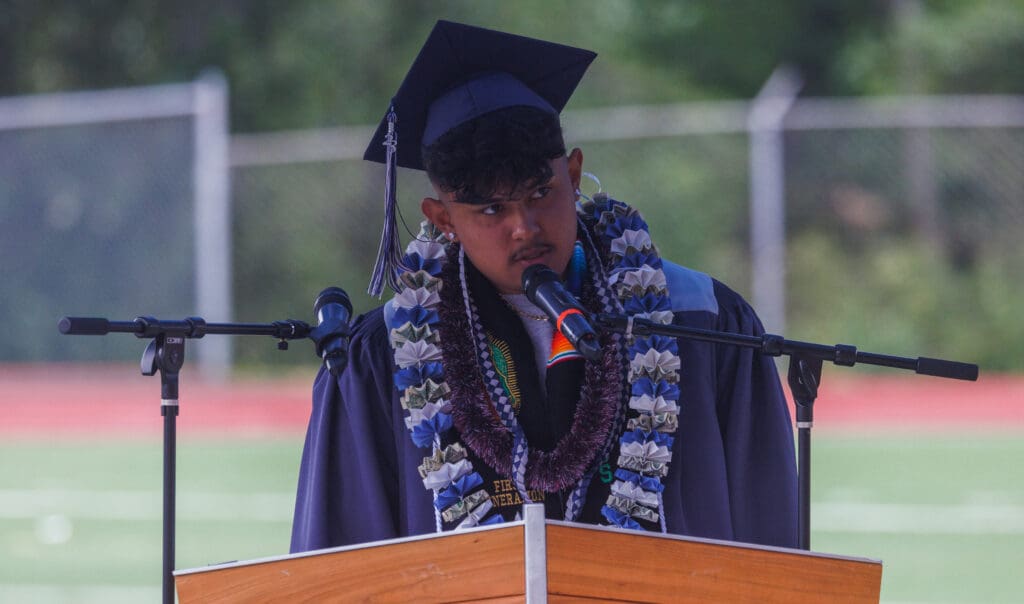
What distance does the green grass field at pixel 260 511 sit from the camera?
809cm

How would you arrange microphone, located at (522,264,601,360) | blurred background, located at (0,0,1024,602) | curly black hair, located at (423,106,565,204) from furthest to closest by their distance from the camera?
blurred background, located at (0,0,1024,602) → curly black hair, located at (423,106,565,204) → microphone, located at (522,264,601,360)

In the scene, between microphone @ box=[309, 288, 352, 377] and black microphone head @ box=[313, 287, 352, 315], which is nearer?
microphone @ box=[309, 288, 352, 377]

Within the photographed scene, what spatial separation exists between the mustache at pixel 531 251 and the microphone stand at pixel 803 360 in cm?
27

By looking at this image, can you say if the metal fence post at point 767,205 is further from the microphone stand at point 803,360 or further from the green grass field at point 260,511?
the microphone stand at point 803,360

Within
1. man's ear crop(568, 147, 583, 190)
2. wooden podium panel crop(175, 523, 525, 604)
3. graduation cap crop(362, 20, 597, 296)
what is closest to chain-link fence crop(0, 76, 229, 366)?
graduation cap crop(362, 20, 597, 296)

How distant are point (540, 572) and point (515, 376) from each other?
129 centimetres

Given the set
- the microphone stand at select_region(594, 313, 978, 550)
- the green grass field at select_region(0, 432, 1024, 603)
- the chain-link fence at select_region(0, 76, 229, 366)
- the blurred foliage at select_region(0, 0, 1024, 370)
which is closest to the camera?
the microphone stand at select_region(594, 313, 978, 550)

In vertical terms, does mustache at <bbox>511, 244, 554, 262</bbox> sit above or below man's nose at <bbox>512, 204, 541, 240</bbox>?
below

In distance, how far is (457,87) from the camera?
3.57 meters

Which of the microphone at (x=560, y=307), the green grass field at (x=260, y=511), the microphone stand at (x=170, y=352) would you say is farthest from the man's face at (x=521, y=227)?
the green grass field at (x=260, y=511)

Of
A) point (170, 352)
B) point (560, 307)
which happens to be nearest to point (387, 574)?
point (560, 307)

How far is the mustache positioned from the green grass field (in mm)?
4542

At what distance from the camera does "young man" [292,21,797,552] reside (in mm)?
3422

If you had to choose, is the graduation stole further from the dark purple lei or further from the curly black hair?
the curly black hair
